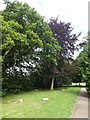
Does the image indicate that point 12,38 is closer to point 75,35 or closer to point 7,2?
point 7,2

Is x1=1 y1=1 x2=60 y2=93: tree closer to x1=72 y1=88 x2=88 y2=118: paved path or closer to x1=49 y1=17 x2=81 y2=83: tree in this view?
x1=49 y1=17 x2=81 y2=83: tree

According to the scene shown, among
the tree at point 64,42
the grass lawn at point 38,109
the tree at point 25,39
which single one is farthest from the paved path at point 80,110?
the tree at point 64,42

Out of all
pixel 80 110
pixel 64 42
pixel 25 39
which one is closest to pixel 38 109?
pixel 80 110

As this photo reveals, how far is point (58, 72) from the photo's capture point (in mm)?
24656

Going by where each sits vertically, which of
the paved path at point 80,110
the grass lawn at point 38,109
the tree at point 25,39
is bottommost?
the paved path at point 80,110

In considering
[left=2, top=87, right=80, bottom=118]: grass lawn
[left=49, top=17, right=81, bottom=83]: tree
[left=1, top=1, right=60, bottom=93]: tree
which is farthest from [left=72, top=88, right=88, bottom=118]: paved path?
[left=49, top=17, right=81, bottom=83]: tree

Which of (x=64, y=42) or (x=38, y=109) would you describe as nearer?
(x=38, y=109)

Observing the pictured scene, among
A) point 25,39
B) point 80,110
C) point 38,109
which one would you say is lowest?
point 80,110

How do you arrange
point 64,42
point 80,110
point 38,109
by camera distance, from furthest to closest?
point 64,42 < point 80,110 < point 38,109

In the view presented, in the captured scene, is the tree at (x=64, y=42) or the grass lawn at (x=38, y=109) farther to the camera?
the tree at (x=64, y=42)

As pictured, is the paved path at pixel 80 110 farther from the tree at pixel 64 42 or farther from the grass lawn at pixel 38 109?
the tree at pixel 64 42

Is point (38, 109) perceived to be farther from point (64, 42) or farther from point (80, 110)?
point (64, 42)

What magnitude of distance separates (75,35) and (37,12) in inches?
237

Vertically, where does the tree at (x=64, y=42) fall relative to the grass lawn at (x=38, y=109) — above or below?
above
